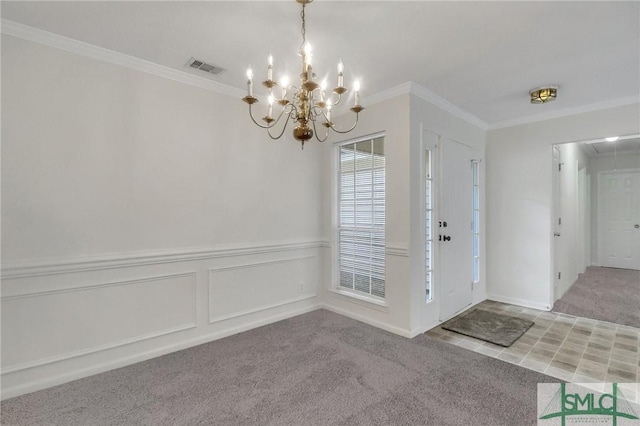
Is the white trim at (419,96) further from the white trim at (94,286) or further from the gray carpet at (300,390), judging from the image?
the white trim at (94,286)

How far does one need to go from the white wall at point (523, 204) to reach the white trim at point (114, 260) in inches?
131

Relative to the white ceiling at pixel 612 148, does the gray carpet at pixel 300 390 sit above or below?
below

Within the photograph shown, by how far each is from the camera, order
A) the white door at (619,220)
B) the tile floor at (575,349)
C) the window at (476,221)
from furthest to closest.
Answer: the white door at (619,220) → the window at (476,221) → the tile floor at (575,349)

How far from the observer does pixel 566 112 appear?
12.4ft

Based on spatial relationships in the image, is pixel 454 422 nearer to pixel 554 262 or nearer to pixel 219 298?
pixel 219 298

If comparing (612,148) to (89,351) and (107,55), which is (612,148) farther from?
(89,351)

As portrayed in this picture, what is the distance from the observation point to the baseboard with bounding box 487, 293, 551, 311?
4004 millimetres

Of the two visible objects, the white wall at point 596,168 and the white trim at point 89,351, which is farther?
the white wall at point 596,168

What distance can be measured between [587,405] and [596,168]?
6.74 m

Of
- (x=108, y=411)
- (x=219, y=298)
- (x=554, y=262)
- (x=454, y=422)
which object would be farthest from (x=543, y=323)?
(x=108, y=411)

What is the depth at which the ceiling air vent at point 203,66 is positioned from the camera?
2.66 metres

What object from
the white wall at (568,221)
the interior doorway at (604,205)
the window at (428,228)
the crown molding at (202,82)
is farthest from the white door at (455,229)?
the interior doorway at (604,205)

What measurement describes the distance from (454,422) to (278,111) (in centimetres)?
332

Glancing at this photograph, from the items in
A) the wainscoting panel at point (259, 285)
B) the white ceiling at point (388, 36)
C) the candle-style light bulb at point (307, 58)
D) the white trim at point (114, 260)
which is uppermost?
the white ceiling at point (388, 36)
